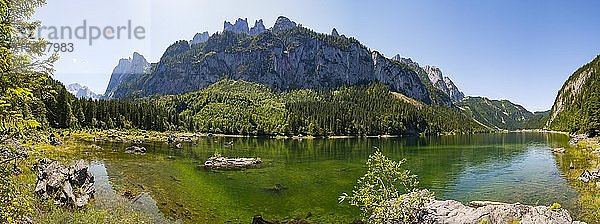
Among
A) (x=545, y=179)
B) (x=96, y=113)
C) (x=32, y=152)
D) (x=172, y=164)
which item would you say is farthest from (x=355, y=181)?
(x=96, y=113)

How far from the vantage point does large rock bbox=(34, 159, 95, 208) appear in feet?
123

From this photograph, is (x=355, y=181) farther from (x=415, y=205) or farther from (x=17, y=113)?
(x=17, y=113)

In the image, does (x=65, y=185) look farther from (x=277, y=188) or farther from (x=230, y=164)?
(x=230, y=164)

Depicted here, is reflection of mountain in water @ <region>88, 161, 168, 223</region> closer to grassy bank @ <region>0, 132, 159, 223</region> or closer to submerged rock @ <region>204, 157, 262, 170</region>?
grassy bank @ <region>0, 132, 159, 223</region>

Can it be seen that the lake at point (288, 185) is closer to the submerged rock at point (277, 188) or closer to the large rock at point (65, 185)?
the submerged rock at point (277, 188)

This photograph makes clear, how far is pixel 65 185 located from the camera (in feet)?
128

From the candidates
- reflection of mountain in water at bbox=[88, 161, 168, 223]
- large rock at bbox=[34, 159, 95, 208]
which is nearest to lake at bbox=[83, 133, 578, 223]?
reflection of mountain in water at bbox=[88, 161, 168, 223]

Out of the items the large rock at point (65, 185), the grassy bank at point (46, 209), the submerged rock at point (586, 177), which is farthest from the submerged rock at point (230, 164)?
the submerged rock at point (586, 177)

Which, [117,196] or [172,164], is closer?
[117,196]

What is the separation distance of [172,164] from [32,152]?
64.6 metres

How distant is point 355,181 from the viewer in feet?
210

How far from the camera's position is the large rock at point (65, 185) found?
37406 mm

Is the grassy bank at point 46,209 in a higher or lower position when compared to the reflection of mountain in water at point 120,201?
higher

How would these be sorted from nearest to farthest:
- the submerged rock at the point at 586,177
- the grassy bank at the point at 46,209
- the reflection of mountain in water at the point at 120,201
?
the grassy bank at the point at 46,209, the reflection of mountain in water at the point at 120,201, the submerged rock at the point at 586,177
